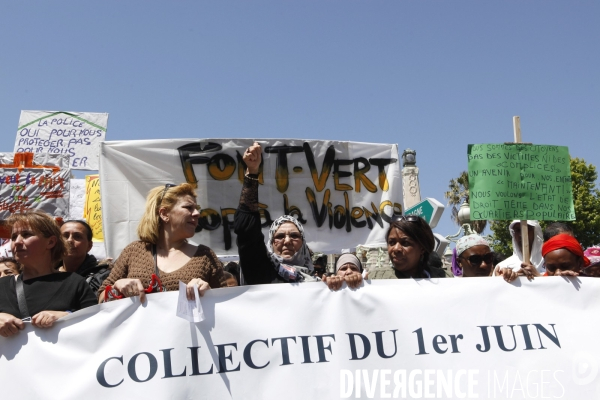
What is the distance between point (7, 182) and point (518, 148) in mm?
5290

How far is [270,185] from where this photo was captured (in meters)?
5.15

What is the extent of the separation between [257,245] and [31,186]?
14.0 ft

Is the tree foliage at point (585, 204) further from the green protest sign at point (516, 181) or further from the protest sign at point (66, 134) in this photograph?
the green protest sign at point (516, 181)

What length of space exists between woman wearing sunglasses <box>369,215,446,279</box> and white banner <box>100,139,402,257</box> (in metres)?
1.44

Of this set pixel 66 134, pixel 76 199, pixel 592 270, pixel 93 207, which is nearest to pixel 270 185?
pixel 592 270

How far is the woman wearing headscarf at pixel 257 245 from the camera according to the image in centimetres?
355

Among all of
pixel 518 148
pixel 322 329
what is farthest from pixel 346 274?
pixel 518 148

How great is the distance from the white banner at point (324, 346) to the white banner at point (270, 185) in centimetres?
166

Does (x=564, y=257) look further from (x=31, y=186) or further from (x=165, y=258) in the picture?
(x=31, y=186)

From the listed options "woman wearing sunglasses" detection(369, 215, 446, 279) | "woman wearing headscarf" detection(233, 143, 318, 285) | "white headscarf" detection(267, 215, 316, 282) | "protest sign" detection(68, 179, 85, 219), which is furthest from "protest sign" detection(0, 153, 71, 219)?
"woman wearing sunglasses" detection(369, 215, 446, 279)

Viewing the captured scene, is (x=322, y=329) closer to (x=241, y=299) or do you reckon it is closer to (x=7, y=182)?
(x=241, y=299)

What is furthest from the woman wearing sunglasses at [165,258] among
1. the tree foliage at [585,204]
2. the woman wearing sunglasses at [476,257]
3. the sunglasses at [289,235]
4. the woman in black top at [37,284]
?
the tree foliage at [585,204]

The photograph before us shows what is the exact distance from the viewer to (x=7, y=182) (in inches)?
274

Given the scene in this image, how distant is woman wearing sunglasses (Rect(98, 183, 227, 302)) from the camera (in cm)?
324
